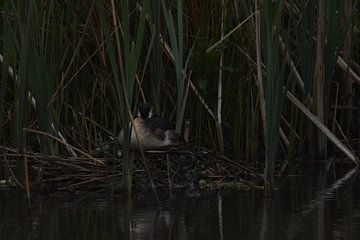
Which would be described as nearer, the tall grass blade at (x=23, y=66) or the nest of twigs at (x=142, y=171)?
the tall grass blade at (x=23, y=66)

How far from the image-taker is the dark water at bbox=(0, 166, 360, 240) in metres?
5.68

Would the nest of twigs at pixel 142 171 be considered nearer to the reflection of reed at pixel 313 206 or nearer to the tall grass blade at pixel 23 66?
the tall grass blade at pixel 23 66

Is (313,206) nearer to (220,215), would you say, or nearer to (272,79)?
(220,215)

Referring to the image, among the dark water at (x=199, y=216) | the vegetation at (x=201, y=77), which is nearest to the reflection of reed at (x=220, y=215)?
the dark water at (x=199, y=216)

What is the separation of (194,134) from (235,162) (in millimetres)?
921

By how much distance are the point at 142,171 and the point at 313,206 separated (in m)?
1.23

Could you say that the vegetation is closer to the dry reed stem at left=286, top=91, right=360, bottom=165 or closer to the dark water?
the dry reed stem at left=286, top=91, right=360, bottom=165

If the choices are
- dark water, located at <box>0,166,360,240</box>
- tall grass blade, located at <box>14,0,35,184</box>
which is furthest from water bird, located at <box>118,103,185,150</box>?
tall grass blade, located at <box>14,0,35,184</box>

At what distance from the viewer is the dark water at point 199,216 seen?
5.68 m

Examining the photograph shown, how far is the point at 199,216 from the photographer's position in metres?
6.27

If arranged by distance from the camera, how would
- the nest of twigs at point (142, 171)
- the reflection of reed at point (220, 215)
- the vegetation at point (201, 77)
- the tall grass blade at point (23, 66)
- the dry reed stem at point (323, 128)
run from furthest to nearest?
the dry reed stem at point (323, 128) < the vegetation at point (201, 77) < the nest of twigs at point (142, 171) < the tall grass blade at point (23, 66) < the reflection of reed at point (220, 215)

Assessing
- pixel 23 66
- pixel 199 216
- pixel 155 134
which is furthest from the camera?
pixel 155 134

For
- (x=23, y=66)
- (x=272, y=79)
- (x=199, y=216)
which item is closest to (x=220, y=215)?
(x=199, y=216)

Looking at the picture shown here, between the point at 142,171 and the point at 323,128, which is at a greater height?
the point at 323,128
